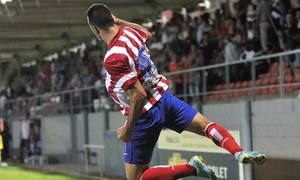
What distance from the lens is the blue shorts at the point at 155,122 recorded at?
19.4 feet

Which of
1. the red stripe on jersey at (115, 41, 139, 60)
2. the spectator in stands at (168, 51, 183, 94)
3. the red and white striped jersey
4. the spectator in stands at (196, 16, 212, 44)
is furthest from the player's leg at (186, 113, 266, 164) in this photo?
the spectator in stands at (196, 16, 212, 44)

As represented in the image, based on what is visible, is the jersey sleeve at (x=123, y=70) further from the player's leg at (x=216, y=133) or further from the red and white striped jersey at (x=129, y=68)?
the player's leg at (x=216, y=133)

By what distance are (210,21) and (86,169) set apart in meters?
5.37

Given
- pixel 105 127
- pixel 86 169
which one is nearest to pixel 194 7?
pixel 105 127

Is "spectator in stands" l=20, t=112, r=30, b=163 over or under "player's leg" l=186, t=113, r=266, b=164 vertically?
under

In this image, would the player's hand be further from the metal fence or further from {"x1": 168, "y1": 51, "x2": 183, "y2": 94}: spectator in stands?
{"x1": 168, "y1": 51, "x2": 183, "y2": 94}: spectator in stands

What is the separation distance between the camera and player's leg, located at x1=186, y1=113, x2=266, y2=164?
17.3 ft

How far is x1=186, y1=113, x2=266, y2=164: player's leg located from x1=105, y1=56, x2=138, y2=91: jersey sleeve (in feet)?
2.38

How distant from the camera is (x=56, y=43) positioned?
26.3m

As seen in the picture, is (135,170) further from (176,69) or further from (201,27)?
(201,27)

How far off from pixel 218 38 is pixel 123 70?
414 inches

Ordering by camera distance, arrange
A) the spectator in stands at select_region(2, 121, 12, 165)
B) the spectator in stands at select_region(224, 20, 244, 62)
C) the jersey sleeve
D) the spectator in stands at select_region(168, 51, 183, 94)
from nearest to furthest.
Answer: the jersey sleeve, the spectator in stands at select_region(224, 20, 244, 62), the spectator in stands at select_region(168, 51, 183, 94), the spectator in stands at select_region(2, 121, 12, 165)

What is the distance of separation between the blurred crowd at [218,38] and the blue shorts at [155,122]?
20.3ft

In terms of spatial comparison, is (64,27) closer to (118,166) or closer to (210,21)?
(210,21)
